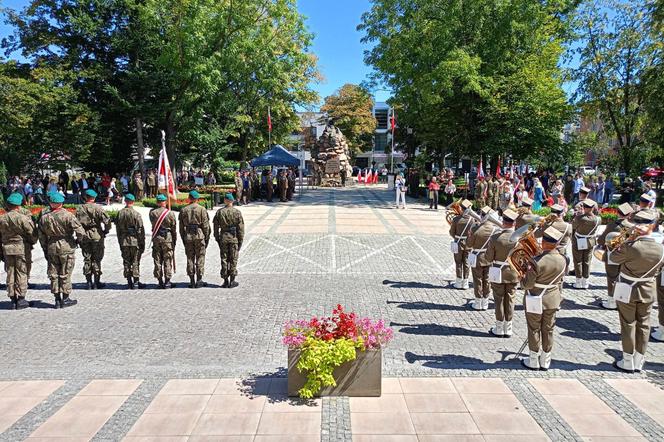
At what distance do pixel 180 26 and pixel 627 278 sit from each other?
2792 centimetres

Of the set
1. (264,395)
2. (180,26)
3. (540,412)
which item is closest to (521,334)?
(540,412)

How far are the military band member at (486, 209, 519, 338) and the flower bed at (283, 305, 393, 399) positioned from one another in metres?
2.62

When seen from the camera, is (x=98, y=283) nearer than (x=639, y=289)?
No

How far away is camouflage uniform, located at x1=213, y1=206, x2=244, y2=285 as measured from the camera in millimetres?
10578

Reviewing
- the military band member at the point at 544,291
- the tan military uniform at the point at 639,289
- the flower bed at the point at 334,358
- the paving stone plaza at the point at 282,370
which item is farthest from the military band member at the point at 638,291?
the flower bed at the point at 334,358

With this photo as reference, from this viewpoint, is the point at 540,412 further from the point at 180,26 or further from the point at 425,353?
the point at 180,26

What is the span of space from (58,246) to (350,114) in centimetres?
5547

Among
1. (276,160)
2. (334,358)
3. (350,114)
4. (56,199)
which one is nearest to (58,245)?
(56,199)

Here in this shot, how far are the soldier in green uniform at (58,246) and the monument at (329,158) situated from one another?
3267 centimetres

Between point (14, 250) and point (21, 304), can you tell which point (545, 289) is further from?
point (14, 250)

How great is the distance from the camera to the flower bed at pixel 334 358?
550 cm

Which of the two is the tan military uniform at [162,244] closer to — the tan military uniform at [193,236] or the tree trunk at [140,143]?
the tan military uniform at [193,236]

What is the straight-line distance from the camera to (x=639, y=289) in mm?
6395

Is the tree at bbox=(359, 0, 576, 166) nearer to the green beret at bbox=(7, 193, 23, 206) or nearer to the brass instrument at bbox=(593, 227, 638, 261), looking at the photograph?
the brass instrument at bbox=(593, 227, 638, 261)
